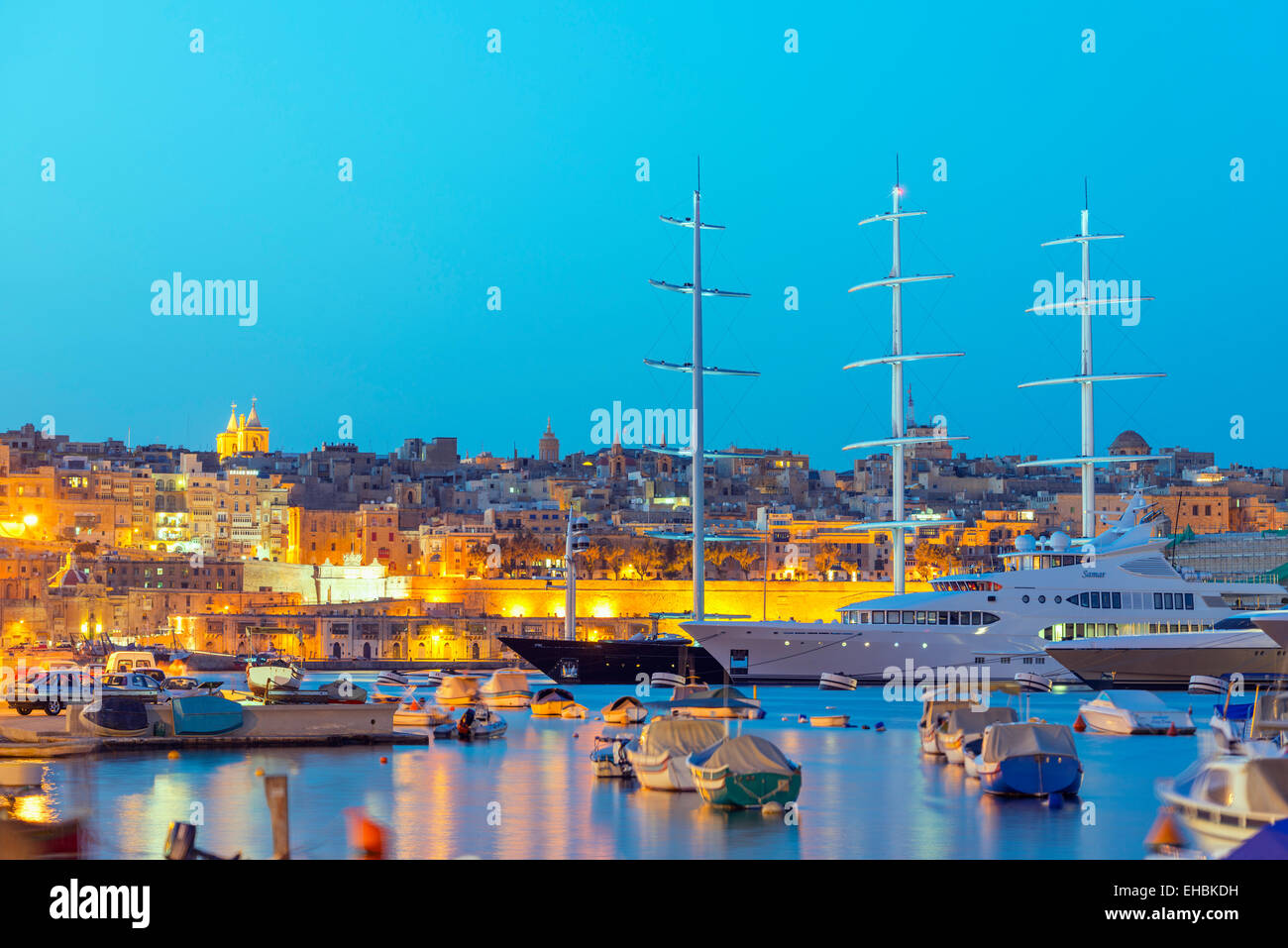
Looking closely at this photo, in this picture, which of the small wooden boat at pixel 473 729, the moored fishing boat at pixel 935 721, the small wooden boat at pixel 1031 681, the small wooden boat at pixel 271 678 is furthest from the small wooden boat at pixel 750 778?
the small wooden boat at pixel 1031 681

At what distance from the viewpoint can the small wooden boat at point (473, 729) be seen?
1264 inches

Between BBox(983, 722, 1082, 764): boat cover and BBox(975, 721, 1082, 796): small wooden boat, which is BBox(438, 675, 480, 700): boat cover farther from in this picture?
BBox(975, 721, 1082, 796): small wooden boat

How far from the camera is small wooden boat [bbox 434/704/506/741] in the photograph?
32.1m

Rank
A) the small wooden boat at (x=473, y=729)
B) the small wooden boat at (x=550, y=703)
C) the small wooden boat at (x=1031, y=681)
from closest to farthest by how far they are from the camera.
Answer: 1. the small wooden boat at (x=473, y=729)
2. the small wooden boat at (x=550, y=703)
3. the small wooden boat at (x=1031, y=681)

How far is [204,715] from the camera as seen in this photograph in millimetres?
28109

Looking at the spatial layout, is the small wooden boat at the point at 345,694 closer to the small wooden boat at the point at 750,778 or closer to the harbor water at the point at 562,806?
the harbor water at the point at 562,806

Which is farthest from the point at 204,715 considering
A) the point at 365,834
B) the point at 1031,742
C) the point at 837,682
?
the point at 837,682

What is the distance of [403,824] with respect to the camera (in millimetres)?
19734

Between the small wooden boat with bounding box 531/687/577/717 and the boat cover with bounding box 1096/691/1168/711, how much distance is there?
39.9 feet

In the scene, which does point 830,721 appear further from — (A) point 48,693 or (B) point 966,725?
(A) point 48,693

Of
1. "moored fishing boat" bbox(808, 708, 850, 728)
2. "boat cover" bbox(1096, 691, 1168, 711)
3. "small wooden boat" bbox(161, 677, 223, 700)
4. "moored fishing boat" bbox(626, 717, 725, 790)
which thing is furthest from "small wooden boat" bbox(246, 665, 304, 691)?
"boat cover" bbox(1096, 691, 1168, 711)

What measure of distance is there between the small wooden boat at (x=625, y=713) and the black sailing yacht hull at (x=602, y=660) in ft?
37.2
